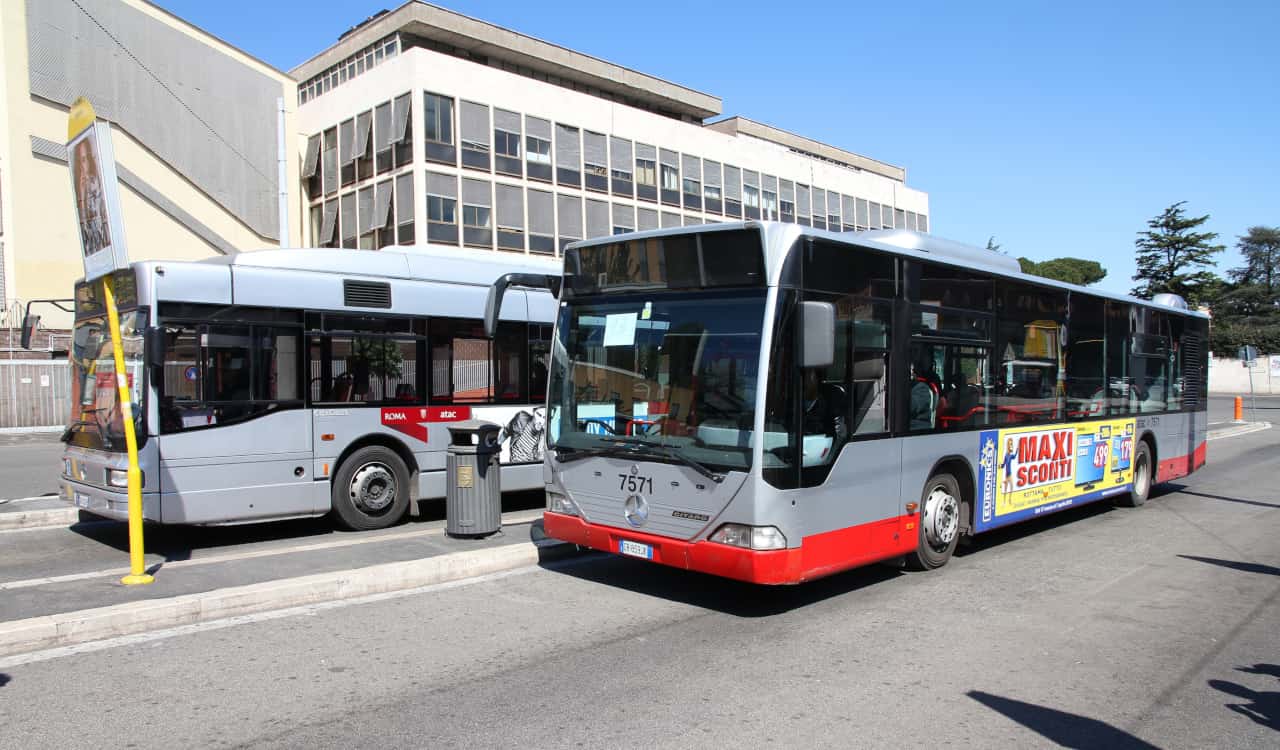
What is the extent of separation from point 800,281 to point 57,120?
113ft

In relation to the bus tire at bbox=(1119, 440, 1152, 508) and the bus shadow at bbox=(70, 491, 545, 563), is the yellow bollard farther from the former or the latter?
the bus tire at bbox=(1119, 440, 1152, 508)

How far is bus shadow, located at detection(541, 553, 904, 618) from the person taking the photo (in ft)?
24.6

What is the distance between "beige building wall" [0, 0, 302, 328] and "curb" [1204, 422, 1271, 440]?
28725 mm

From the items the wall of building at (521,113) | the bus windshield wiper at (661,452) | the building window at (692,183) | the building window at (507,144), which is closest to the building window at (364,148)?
the wall of building at (521,113)

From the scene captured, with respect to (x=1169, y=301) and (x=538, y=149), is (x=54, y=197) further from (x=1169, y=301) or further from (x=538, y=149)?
(x=1169, y=301)

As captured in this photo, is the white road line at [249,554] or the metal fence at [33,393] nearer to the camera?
the white road line at [249,554]

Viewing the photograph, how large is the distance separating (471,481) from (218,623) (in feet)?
10.4

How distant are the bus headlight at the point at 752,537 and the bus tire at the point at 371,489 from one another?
17.3 feet

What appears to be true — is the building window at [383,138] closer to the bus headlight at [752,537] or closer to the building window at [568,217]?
the building window at [568,217]

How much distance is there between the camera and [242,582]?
7871 millimetres

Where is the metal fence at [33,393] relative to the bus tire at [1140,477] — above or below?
above

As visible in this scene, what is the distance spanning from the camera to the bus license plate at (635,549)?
7248 millimetres

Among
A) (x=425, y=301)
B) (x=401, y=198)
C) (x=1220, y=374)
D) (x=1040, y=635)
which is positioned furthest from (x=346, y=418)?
(x=1220, y=374)

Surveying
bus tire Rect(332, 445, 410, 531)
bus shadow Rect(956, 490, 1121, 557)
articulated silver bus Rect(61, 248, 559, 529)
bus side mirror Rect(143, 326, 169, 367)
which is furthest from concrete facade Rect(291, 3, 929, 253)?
bus side mirror Rect(143, 326, 169, 367)
